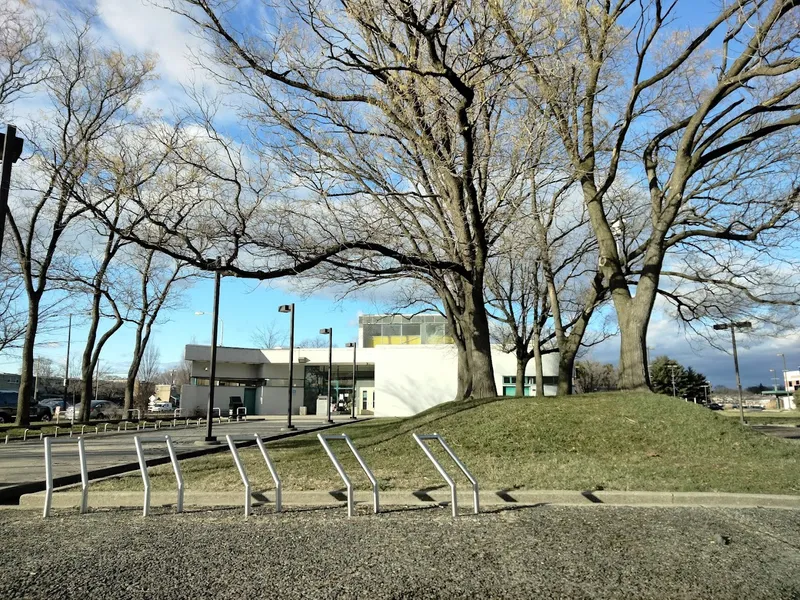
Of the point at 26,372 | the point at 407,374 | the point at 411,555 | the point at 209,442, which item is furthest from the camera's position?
the point at 407,374

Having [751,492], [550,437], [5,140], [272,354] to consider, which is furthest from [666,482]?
[272,354]

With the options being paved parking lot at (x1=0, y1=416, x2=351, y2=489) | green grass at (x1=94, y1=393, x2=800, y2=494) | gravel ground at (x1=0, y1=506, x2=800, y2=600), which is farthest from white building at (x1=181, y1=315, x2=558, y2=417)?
gravel ground at (x1=0, y1=506, x2=800, y2=600)

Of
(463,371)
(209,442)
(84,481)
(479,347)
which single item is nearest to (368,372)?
(463,371)

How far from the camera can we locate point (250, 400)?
51.2 m

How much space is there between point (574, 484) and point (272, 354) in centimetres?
4733

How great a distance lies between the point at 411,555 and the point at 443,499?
2740 mm

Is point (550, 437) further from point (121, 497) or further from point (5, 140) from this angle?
point (5, 140)

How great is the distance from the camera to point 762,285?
19047mm

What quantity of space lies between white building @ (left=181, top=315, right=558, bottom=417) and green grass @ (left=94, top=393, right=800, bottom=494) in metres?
29.9

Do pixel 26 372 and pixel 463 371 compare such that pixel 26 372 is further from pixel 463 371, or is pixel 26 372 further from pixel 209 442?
pixel 463 371

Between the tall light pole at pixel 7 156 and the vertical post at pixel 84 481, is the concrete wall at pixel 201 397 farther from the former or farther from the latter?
the vertical post at pixel 84 481

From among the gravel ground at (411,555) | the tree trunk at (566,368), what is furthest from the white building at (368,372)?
the gravel ground at (411,555)

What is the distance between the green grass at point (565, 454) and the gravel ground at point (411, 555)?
1.52 meters

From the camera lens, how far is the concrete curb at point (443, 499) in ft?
26.0
